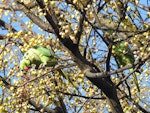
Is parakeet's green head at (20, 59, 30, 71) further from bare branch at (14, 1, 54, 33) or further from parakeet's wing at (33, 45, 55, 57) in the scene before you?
bare branch at (14, 1, 54, 33)

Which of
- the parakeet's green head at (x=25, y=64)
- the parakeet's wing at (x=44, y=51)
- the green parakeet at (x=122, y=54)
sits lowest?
the parakeet's green head at (x=25, y=64)

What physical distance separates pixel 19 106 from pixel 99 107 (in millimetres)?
2237

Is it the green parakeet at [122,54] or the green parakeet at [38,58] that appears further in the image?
the green parakeet at [122,54]

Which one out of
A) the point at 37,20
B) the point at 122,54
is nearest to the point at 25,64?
the point at 37,20

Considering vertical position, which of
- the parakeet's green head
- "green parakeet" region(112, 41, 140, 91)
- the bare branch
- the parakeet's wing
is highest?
the bare branch

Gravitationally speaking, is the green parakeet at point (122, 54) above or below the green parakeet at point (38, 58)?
above

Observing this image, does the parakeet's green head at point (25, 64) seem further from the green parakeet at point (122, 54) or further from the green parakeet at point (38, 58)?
the green parakeet at point (122, 54)

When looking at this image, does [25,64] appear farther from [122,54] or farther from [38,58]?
[122,54]

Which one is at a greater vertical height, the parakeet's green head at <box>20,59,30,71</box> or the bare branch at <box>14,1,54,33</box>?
the bare branch at <box>14,1,54,33</box>

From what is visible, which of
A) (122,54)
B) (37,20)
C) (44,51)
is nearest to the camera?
(44,51)

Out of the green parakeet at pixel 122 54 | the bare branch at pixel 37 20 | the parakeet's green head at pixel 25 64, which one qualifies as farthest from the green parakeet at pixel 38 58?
the green parakeet at pixel 122 54

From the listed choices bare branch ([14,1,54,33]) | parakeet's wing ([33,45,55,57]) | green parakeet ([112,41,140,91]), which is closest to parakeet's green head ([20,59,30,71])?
parakeet's wing ([33,45,55,57])

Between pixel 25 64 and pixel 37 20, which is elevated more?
pixel 37 20

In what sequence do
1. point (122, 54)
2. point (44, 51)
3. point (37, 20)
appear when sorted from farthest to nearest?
point (122, 54) → point (37, 20) → point (44, 51)
